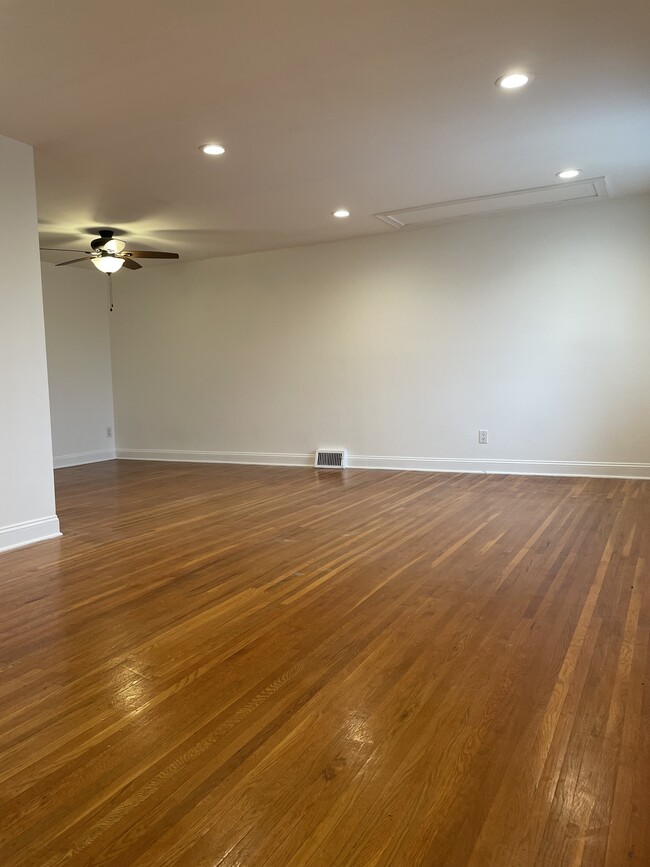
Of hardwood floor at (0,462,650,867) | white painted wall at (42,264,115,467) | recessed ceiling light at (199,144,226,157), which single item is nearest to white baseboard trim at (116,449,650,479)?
white painted wall at (42,264,115,467)

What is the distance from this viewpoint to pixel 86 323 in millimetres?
8109

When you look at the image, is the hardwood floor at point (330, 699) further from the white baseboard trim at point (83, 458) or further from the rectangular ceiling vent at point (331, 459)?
the white baseboard trim at point (83, 458)

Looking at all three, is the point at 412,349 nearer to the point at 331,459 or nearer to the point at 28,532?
the point at 331,459

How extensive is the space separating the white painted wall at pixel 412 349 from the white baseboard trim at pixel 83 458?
325mm

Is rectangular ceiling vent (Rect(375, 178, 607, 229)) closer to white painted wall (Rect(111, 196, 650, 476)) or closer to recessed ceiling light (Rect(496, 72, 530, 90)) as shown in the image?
white painted wall (Rect(111, 196, 650, 476))

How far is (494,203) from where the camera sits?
18.1 ft

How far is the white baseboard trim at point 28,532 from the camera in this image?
3.69 meters

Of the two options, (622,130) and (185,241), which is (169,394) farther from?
(622,130)

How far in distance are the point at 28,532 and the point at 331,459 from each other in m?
3.70

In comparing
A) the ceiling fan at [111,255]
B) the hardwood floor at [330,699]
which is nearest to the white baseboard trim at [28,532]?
the hardwood floor at [330,699]

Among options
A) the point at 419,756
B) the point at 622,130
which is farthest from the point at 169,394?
the point at 419,756

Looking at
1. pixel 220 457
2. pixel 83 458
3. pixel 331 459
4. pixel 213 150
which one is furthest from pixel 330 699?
pixel 83 458

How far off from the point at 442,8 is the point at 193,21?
1.06m

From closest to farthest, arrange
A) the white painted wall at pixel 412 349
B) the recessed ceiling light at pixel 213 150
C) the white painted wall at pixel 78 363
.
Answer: the recessed ceiling light at pixel 213 150 → the white painted wall at pixel 412 349 → the white painted wall at pixel 78 363
